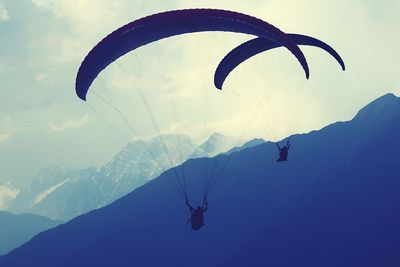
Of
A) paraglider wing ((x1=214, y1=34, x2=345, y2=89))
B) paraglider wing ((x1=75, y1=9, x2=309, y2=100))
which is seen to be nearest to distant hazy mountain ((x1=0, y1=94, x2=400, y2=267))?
paraglider wing ((x1=214, y1=34, x2=345, y2=89))

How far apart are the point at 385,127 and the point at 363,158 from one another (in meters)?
17.5

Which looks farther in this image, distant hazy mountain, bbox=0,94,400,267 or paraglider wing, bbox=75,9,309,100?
distant hazy mountain, bbox=0,94,400,267

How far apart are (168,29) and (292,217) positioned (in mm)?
143096

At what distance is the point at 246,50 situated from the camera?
74.4 ft

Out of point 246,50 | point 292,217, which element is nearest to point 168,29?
point 246,50

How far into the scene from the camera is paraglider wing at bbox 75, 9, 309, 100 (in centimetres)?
1541

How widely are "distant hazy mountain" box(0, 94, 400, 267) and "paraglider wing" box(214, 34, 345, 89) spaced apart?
102 metres

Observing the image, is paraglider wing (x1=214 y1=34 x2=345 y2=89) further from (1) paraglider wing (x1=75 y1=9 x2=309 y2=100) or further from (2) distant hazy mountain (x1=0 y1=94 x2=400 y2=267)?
(2) distant hazy mountain (x1=0 y1=94 x2=400 y2=267)

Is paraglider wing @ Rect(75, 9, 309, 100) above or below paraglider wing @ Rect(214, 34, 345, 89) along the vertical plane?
below

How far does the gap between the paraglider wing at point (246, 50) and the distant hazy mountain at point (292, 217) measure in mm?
102056

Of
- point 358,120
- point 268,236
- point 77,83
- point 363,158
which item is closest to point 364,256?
point 268,236

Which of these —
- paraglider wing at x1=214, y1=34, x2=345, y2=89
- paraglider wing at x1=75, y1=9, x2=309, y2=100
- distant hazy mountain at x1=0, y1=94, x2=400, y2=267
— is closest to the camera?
paraglider wing at x1=75, y1=9, x2=309, y2=100

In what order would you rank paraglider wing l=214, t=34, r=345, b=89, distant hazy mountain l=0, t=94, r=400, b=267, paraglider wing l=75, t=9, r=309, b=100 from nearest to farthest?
paraglider wing l=75, t=9, r=309, b=100
paraglider wing l=214, t=34, r=345, b=89
distant hazy mountain l=0, t=94, r=400, b=267

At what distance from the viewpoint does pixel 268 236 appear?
149500 millimetres
